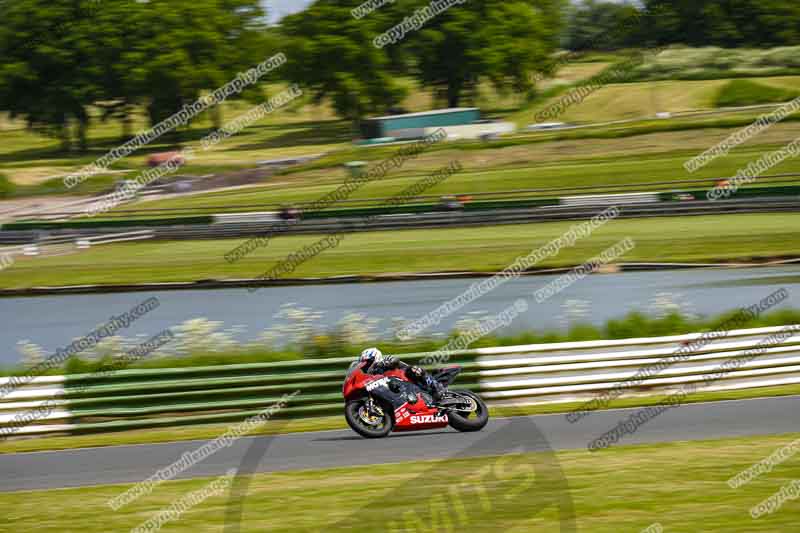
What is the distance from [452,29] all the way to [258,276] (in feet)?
155

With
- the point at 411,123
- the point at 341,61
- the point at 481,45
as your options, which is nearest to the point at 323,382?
the point at 411,123

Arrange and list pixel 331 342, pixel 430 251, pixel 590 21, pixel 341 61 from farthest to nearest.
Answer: pixel 590 21 < pixel 341 61 < pixel 430 251 < pixel 331 342

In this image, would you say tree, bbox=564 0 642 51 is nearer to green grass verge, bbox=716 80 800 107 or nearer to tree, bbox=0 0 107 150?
green grass verge, bbox=716 80 800 107

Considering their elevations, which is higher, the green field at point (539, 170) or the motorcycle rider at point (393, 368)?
the motorcycle rider at point (393, 368)

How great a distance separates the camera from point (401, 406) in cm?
1091

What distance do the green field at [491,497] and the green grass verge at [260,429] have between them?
2597mm

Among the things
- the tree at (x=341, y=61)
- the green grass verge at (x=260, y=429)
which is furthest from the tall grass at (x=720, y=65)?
the green grass verge at (x=260, y=429)

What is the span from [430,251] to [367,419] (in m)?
18.7

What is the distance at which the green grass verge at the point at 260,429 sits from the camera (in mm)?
12242

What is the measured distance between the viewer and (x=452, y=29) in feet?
237

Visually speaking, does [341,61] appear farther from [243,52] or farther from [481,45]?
[481,45]

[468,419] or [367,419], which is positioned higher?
[468,419]

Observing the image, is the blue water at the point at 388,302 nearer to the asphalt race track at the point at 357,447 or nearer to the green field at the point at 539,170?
the asphalt race track at the point at 357,447

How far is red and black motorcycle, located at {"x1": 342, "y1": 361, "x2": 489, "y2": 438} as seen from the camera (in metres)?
10.9
